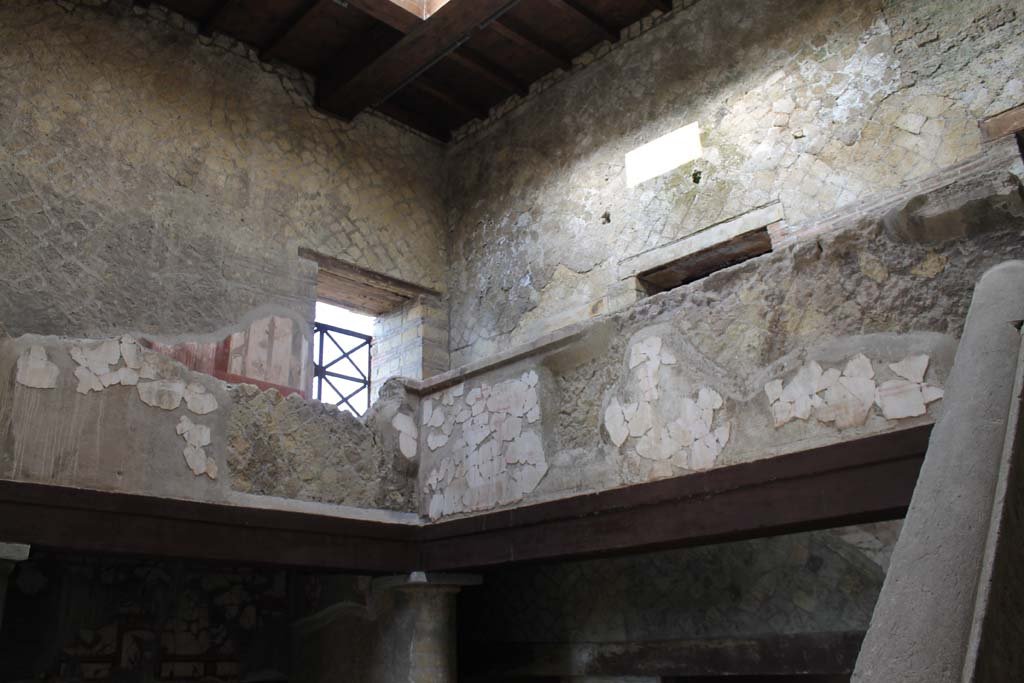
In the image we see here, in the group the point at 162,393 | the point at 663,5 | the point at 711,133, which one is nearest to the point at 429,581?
the point at 162,393

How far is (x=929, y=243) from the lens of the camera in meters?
2.79

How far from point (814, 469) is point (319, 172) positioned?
14.9 feet

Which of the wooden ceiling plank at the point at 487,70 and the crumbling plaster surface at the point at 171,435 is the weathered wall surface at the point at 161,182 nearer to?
the wooden ceiling plank at the point at 487,70

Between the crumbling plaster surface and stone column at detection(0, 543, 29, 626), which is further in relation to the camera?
the crumbling plaster surface

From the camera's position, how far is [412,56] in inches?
233

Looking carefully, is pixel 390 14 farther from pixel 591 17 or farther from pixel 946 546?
pixel 946 546

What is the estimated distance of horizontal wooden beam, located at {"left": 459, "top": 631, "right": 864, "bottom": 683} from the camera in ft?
12.6

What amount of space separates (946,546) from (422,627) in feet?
11.2

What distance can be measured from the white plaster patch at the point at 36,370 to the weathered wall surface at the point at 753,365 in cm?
182

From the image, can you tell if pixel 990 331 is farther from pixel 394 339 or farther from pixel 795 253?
pixel 394 339

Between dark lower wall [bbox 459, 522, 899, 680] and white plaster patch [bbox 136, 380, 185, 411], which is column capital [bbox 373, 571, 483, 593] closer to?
dark lower wall [bbox 459, 522, 899, 680]

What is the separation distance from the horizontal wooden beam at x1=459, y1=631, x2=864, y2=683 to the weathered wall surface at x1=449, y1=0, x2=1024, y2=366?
2.20m

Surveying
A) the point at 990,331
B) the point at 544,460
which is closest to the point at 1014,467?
the point at 990,331

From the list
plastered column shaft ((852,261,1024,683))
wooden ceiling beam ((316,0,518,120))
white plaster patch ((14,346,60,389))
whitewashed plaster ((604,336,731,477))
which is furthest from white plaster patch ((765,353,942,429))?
wooden ceiling beam ((316,0,518,120))
